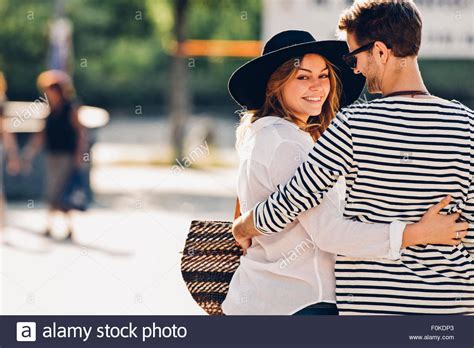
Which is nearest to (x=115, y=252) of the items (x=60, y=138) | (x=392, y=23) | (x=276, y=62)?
(x=60, y=138)

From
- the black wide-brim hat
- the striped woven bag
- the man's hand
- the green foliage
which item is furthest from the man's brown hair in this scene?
the green foliage

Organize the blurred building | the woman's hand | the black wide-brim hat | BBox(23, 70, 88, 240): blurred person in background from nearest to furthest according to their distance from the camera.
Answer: the woman's hand < the black wide-brim hat < BBox(23, 70, 88, 240): blurred person in background < the blurred building

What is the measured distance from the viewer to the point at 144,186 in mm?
15164

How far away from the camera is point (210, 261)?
134 inches

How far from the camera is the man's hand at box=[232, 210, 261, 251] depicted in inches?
124

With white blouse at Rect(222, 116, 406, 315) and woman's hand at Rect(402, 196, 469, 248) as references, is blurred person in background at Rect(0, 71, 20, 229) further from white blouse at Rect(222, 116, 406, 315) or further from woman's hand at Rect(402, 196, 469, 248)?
woman's hand at Rect(402, 196, 469, 248)

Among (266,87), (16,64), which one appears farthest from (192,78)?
(266,87)

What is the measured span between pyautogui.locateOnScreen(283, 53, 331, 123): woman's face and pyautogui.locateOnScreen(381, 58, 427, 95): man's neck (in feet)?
1.30

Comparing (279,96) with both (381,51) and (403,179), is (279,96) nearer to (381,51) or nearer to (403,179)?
(381,51)

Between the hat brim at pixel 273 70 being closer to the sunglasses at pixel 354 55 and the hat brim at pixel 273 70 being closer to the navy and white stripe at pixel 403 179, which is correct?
the sunglasses at pixel 354 55

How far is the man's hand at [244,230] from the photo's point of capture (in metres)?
3.14

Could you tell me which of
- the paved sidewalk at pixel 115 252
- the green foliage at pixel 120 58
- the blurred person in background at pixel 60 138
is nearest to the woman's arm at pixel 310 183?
the paved sidewalk at pixel 115 252

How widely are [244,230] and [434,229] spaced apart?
58 cm

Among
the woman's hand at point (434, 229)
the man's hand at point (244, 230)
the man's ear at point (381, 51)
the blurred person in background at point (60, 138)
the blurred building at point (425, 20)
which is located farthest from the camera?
the blurred building at point (425, 20)
